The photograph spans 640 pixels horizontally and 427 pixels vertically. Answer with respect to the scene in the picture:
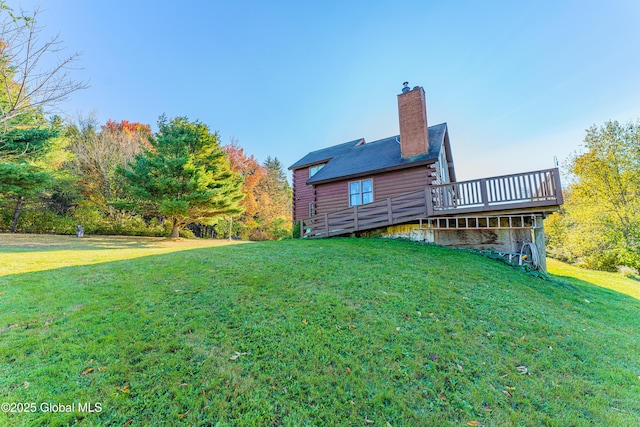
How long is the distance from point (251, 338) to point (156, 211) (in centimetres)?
1774

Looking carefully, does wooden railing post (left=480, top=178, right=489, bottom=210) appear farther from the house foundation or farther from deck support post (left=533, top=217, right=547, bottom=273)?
deck support post (left=533, top=217, right=547, bottom=273)

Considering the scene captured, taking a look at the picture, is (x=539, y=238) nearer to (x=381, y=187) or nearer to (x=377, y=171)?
(x=381, y=187)

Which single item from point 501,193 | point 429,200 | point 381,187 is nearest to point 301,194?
point 381,187

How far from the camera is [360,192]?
43.7 ft

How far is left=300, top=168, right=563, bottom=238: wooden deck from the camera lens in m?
8.38

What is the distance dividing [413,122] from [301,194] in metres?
8.80

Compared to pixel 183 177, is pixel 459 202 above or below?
below

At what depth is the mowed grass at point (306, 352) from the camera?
2.35 metres

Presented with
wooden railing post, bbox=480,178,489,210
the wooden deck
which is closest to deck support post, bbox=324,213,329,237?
the wooden deck

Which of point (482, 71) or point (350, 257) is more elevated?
point (482, 71)

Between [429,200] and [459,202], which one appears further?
[429,200]

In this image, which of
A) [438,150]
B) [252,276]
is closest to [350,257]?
[252,276]

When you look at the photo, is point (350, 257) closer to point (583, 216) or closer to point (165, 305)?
point (165, 305)

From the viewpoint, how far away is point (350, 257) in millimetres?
7891
